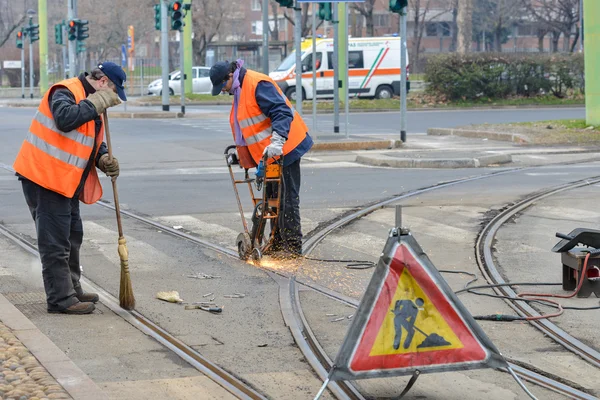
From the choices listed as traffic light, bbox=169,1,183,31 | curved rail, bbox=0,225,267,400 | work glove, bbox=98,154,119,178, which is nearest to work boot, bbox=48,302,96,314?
curved rail, bbox=0,225,267,400

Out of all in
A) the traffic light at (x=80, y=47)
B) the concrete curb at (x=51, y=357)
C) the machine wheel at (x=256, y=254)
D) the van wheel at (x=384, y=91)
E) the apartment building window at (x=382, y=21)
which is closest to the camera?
the concrete curb at (x=51, y=357)

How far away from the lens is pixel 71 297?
23.2 ft

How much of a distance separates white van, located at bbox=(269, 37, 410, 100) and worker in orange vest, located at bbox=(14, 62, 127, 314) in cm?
3256

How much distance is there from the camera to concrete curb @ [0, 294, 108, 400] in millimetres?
5195

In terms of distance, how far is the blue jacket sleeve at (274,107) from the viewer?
8.68 metres

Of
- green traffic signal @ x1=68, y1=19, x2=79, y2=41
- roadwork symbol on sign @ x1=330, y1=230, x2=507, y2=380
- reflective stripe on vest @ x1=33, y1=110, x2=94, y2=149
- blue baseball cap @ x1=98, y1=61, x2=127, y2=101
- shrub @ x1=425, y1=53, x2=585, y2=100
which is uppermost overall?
green traffic signal @ x1=68, y1=19, x2=79, y2=41

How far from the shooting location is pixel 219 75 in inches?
340

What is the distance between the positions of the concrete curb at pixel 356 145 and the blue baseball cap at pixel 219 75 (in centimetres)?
A: 1204

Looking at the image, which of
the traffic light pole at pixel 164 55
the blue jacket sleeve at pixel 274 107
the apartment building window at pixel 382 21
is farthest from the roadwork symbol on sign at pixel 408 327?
the apartment building window at pixel 382 21

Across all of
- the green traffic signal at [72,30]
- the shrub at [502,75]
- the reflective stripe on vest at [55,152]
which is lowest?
the reflective stripe on vest at [55,152]

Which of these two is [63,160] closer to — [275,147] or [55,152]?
[55,152]

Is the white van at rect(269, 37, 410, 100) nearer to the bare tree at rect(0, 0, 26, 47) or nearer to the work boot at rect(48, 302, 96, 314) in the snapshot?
the work boot at rect(48, 302, 96, 314)

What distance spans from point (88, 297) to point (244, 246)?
2125 mm

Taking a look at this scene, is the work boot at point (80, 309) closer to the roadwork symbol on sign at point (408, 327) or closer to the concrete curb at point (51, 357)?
the concrete curb at point (51, 357)
